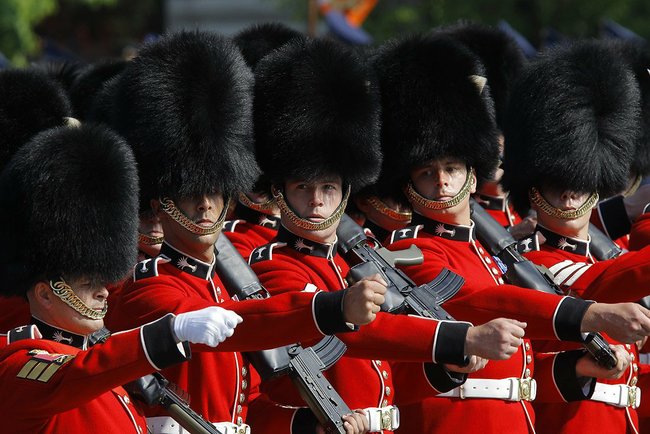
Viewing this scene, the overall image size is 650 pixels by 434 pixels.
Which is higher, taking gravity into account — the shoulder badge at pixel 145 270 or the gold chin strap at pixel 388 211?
the shoulder badge at pixel 145 270

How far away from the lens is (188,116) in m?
5.14

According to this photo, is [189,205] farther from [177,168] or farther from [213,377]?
[213,377]

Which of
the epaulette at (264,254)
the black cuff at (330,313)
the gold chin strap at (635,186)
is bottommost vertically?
the gold chin strap at (635,186)

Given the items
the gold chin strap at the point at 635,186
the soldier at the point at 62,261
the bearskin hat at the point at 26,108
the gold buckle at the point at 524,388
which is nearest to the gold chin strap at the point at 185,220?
the soldier at the point at 62,261

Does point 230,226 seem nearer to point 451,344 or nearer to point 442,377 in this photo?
point 442,377

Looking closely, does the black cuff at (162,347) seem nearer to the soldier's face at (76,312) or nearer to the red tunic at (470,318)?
the soldier's face at (76,312)

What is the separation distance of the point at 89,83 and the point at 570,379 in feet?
9.64

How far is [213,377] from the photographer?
4.72 meters

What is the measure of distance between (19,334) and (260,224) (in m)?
2.47

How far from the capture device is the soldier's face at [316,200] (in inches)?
203

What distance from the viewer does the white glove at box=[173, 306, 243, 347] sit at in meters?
3.60

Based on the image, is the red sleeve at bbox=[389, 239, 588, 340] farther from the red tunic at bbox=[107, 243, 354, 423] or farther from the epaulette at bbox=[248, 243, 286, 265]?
the red tunic at bbox=[107, 243, 354, 423]

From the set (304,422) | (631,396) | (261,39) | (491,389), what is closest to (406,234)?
(491,389)

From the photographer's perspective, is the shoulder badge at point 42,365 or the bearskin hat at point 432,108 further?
the bearskin hat at point 432,108
